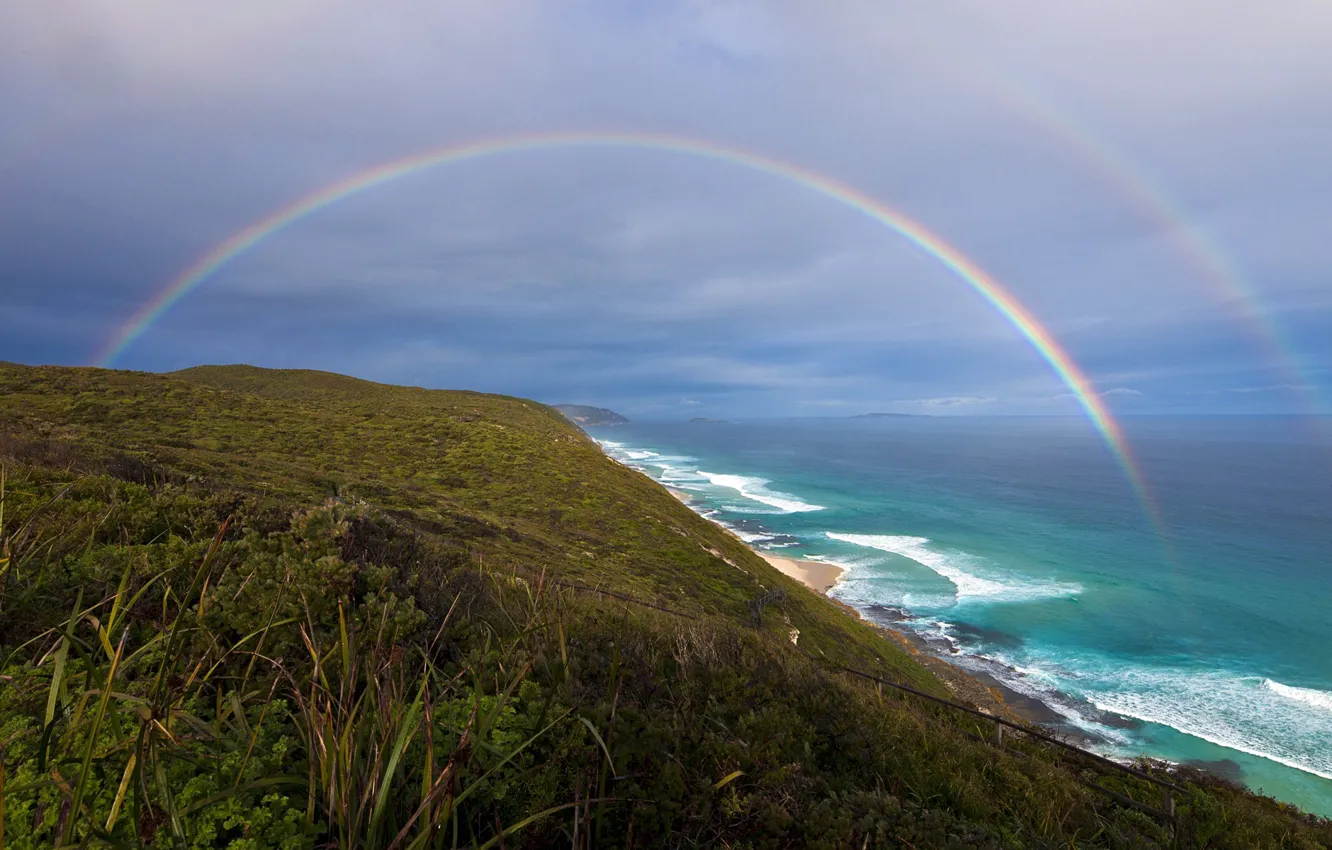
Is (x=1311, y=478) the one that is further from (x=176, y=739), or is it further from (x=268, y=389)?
(x=268, y=389)

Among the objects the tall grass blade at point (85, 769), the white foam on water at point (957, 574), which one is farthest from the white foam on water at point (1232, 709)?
the tall grass blade at point (85, 769)

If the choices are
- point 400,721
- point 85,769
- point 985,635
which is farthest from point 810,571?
point 85,769

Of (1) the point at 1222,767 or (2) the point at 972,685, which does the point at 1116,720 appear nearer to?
(1) the point at 1222,767

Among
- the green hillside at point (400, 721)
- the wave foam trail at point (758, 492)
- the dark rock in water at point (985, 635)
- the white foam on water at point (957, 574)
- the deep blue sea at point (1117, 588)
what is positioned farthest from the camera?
the wave foam trail at point (758, 492)

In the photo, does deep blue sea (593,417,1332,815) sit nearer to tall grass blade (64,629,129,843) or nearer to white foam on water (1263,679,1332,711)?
white foam on water (1263,679,1332,711)

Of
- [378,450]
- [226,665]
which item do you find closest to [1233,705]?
[226,665]

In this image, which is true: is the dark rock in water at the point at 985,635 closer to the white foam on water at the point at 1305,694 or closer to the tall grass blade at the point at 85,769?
the white foam on water at the point at 1305,694
